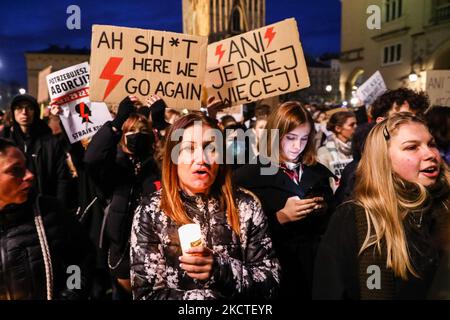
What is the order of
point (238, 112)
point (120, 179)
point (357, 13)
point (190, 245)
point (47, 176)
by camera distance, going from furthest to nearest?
point (357, 13) → point (238, 112) → point (47, 176) → point (120, 179) → point (190, 245)

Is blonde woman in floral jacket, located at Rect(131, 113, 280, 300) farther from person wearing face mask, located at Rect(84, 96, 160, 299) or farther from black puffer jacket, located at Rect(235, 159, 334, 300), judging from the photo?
person wearing face mask, located at Rect(84, 96, 160, 299)

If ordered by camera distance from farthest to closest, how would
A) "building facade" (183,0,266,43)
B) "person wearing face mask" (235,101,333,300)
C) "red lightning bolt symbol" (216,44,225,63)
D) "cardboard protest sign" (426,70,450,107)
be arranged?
"building facade" (183,0,266,43)
"cardboard protest sign" (426,70,450,107)
"red lightning bolt symbol" (216,44,225,63)
"person wearing face mask" (235,101,333,300)

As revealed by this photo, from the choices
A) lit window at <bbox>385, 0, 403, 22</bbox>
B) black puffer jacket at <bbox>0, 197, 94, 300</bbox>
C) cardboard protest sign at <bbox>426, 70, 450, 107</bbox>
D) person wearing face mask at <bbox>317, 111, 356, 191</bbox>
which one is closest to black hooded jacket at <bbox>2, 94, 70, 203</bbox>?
black puffer jacket at <bbox>0, 197, 94, 300</bbox>

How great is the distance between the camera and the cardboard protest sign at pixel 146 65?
11.4 feet

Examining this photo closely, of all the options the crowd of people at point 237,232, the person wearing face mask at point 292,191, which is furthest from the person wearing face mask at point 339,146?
the crowd of people at point 237,232

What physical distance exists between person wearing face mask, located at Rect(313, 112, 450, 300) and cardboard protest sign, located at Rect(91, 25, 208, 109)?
1.93m

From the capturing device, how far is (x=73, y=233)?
2.22 m

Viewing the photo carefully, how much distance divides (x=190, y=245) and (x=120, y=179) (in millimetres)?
1654

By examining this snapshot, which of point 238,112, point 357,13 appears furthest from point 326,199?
point 357,13

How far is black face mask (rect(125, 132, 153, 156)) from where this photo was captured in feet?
11.0

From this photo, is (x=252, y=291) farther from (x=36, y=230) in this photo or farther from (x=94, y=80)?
(x=94, y=80)

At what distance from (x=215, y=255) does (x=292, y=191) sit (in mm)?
1106

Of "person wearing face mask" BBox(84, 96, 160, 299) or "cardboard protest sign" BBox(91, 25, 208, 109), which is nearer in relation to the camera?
"person wearing face mask" BBox(84, 96, 160, 299)

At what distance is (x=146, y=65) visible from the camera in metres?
3.56
